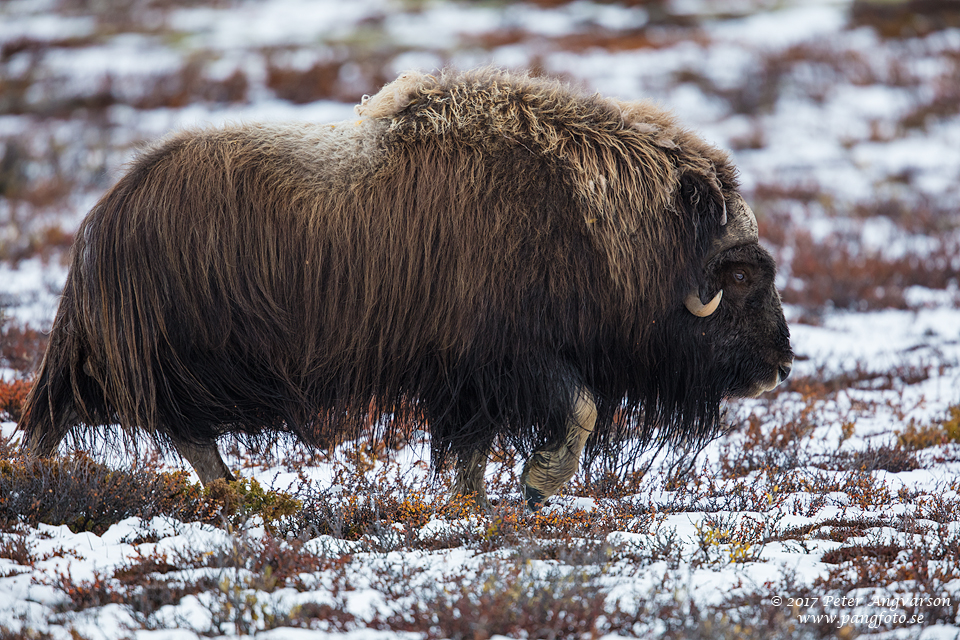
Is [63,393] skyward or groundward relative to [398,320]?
groundward

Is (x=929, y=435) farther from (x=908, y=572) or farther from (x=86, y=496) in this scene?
(x=86, y=496)

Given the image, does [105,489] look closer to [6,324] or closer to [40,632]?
[40,632]

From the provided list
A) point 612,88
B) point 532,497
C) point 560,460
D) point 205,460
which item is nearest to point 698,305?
point 560,460

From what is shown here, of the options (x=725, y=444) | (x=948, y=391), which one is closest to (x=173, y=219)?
(x=725, y=444)

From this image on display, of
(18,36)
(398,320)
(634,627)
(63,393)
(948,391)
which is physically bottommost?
(948,391)

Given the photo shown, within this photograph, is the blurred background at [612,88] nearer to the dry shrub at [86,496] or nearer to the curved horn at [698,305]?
the dry shrub at [86,496]

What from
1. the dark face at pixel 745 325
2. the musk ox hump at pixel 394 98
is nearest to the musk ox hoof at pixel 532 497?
the dark face at pixel 745 325

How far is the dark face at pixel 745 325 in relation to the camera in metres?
3.03

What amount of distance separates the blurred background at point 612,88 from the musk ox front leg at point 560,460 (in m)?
3.10

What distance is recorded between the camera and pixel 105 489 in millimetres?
2645

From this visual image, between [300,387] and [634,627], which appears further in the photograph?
[300,387]

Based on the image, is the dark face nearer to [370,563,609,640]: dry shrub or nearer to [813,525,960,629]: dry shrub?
[813,525,960,629]: dry shrub

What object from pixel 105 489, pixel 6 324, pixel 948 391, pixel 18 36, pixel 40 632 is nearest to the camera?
pixel 40 632

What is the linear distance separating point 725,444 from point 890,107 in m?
9.37
